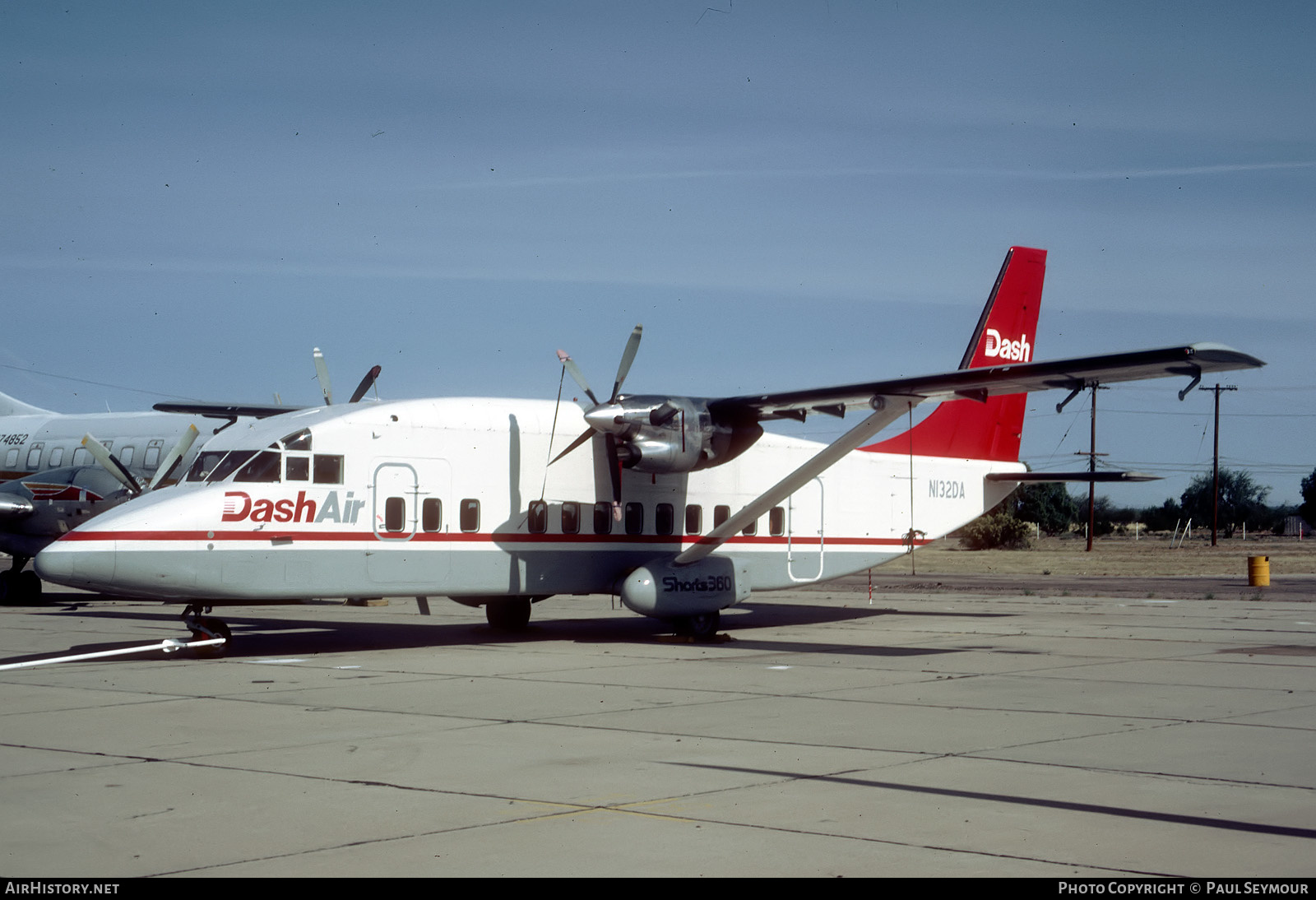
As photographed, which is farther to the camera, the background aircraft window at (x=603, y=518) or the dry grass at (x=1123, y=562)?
the dry grass at (x=1123, y=562)

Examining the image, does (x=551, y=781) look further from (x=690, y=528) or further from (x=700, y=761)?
(x=690, y=528)

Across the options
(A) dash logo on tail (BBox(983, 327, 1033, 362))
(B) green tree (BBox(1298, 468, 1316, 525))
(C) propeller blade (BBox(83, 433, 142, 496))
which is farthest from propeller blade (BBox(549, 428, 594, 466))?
(B) green tree (BBox(1298, 468, 1316, 525))

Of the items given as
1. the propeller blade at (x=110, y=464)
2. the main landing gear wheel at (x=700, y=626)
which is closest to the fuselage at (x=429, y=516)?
the main landing gear wheel at (x=700, y=626)

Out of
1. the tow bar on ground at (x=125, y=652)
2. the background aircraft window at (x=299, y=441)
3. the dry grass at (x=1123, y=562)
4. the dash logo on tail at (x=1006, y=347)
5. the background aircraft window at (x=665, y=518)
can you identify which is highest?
the dash logo on tail at (x=1006, y=347)

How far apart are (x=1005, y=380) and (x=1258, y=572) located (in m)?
22.2

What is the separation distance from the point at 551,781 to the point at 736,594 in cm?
1205

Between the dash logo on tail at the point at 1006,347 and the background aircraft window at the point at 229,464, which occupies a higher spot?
the dash logo on tail at the point at 1006,347

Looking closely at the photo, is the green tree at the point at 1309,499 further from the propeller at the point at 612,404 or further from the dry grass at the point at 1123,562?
the propeller at the point at 612,404

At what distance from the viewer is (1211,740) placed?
967 cm

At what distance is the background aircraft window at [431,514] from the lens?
1709cm

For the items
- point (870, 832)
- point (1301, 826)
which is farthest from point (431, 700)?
point (1301, 826)

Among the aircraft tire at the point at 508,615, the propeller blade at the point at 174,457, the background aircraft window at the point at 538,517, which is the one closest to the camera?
the background aircraft window at the point at 538,517

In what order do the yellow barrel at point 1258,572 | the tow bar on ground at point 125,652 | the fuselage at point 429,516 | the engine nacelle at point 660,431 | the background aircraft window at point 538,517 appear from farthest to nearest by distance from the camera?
the yellow barrel at point 1258,572 → the background aircraft window at point 538,517 → the engine nacelle at point 660,431 → the fuselage at point 429,516 → the tow bar on ground at point 125,652

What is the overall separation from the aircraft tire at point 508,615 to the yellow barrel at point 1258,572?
77.1 feet
